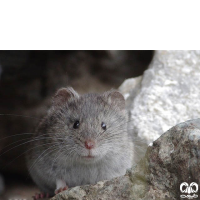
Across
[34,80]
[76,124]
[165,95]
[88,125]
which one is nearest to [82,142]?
[88,125]

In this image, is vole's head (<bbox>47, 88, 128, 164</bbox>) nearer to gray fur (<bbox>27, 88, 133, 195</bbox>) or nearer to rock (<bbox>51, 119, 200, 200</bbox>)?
gray fur (<bbox>27, 88, 133, 195</bbox>)

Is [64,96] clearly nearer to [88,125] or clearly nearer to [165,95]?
[88,125]

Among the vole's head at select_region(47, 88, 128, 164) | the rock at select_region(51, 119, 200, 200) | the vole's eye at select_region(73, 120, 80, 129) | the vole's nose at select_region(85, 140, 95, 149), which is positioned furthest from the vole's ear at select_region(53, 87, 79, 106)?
the rock at select_region(51, 119, 200, 200)

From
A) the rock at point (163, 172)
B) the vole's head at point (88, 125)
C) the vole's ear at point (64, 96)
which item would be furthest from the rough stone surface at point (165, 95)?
the rock at point (163, 172)

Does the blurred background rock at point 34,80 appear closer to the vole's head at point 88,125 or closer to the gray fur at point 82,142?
the gray fur at point 82,142

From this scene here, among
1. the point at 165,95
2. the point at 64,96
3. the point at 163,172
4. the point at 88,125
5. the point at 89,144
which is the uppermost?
the point at 165,95

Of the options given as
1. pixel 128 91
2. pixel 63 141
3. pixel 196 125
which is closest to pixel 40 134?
pixel 63 141
